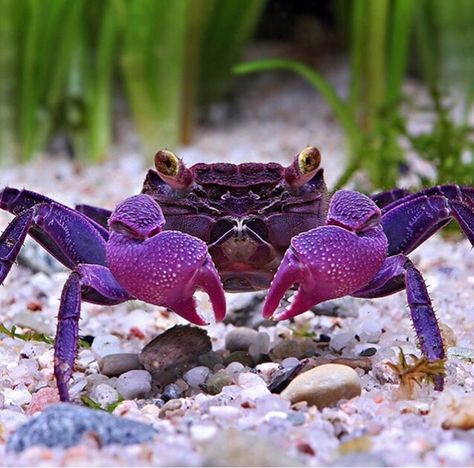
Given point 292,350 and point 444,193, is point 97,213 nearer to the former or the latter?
point 292,350

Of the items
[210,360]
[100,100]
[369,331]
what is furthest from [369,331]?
[100,100]

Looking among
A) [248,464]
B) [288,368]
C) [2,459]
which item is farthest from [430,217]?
[2,459]

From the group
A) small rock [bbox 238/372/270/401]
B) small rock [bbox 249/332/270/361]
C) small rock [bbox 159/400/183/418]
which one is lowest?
small rock [bbox 159/400/183/418]

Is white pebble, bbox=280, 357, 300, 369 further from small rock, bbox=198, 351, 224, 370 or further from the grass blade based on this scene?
the grass blade

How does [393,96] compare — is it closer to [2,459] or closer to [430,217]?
[430,217]

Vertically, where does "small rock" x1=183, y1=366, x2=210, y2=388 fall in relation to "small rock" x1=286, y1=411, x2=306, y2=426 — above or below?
above

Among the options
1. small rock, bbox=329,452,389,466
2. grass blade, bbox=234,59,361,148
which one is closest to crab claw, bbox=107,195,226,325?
small rock, bbox=329,452,389,466

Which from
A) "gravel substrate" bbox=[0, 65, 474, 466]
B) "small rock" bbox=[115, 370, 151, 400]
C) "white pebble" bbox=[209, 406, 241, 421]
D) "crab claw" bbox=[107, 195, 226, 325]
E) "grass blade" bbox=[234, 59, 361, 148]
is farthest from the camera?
"grass blade" bbox=[234, 59, 361, 148]
